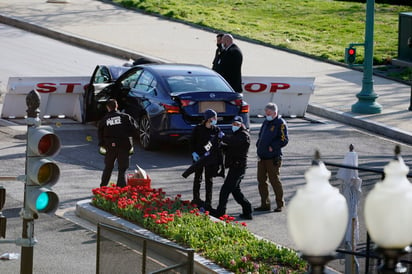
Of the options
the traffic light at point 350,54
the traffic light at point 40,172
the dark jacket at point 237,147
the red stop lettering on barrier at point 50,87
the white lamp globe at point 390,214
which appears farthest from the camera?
the traffic light at point 350,54

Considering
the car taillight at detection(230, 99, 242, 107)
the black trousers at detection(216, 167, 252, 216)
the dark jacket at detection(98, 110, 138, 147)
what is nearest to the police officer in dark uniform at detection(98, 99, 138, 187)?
the dark jacket at detection(98, 110, 138, 147)

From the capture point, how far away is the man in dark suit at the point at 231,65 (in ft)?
61.7

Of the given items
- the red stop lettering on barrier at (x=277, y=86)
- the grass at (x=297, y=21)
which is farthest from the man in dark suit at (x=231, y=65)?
the grass at (x=297, y=21)

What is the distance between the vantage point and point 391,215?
13.7ft

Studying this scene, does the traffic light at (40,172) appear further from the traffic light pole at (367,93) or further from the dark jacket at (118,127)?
the traffic light pole at (367,93)

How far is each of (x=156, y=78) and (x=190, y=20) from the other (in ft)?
50.0

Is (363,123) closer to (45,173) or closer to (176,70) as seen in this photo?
(176,70)

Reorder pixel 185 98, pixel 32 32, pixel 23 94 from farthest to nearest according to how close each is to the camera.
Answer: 1. pixel 32 32
2. pixel 23 94
3. pixel 185 98

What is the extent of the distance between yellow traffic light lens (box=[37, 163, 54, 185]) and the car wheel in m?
8.97

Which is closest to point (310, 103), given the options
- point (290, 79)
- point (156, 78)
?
point (290, 79)

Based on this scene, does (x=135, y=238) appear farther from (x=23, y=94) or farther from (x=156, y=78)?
(x=23, y=94)

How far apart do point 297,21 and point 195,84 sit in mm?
16919

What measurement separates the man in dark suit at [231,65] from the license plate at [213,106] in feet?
8.47

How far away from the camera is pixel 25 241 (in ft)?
25.3
